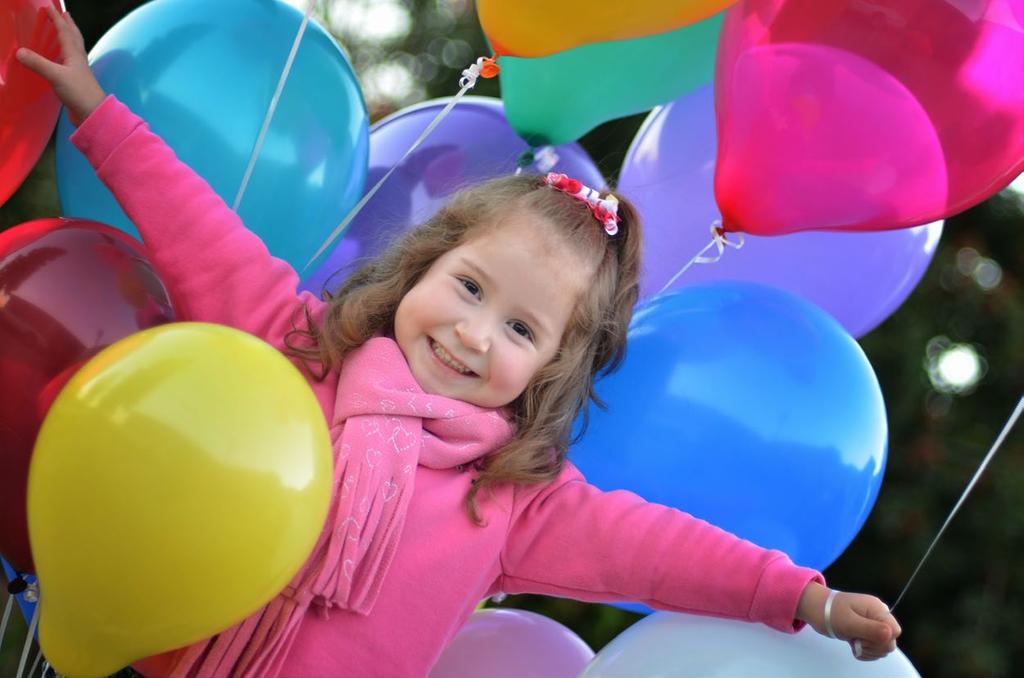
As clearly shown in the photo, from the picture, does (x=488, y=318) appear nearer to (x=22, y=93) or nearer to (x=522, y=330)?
(x=522, y=330)

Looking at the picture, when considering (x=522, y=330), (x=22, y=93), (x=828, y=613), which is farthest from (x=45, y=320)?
(x=828, y=613)

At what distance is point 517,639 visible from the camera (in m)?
1.82

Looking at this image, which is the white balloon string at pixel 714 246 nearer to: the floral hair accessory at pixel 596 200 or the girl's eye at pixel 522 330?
the floral hair accessory at pixel 596 200

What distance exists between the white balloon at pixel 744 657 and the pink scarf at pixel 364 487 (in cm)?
34

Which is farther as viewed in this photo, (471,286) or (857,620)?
(471,286)

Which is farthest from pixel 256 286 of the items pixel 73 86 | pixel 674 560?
pixel 674 560

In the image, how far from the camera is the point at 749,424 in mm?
1605

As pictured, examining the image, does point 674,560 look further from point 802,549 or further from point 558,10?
point 558,10

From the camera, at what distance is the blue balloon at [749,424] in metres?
1.60

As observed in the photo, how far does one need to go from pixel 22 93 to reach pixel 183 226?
10.7 inches

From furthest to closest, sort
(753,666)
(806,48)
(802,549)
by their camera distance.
A: (802,549) < (806,48) < (753,666)

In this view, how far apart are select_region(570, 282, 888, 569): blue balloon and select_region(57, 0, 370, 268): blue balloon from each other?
54cm

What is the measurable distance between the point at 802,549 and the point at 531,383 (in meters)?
0.46

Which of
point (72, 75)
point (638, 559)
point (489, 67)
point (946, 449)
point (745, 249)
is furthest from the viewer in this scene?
point (946, 449)
